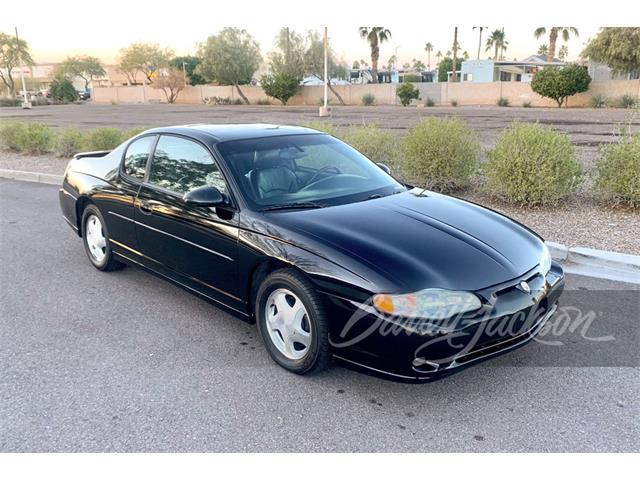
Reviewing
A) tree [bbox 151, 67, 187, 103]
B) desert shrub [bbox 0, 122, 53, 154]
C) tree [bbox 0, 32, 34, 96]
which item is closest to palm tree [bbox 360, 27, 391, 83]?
tree [bbox 151, 67, 187, 103]

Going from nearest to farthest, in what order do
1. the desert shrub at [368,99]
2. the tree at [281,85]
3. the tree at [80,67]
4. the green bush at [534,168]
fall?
the green bush at [534,168] < the desert shrub at [368,99] < the tree at [281,85] < the tree at [80,67]

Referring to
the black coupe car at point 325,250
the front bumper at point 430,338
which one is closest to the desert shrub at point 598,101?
the black coupe car at point 325,250

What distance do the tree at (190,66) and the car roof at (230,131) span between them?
71318 millimetres

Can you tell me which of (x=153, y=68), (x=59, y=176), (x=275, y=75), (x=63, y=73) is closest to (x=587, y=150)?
(x=59, y=176)

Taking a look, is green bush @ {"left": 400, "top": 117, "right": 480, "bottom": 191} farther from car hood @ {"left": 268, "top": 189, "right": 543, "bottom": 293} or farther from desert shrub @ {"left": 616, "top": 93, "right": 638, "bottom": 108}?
desert shrub @ {"left": 616, "top": 93, "right": 638, "bottom": 108}

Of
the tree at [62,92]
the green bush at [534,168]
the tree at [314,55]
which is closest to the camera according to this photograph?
the green bush at [534,168]

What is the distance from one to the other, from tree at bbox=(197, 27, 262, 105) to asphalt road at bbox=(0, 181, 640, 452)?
61.7 m

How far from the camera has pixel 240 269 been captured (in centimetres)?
384

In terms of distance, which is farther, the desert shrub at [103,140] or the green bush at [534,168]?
the desert shrub at [103,140]

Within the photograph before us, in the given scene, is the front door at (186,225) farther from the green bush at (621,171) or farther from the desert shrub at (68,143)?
the desert shrub at (68,143)

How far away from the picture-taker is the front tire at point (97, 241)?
17.9ft

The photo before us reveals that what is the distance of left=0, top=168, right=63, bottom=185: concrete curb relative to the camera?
11418 millimetres

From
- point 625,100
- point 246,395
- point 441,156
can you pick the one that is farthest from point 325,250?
point 625,100

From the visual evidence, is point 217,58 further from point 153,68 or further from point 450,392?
point 450,392
